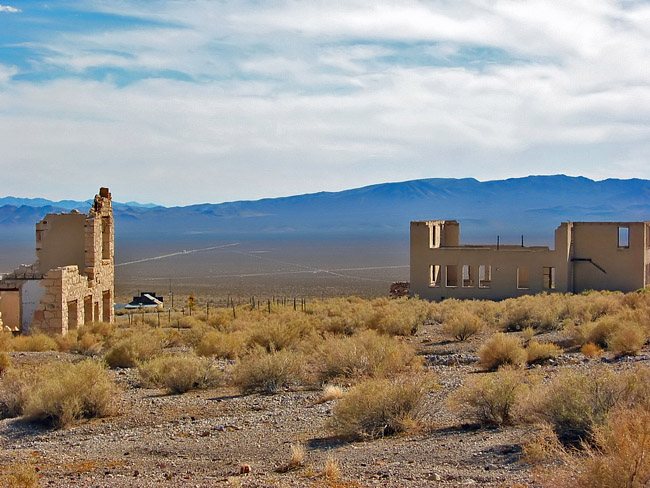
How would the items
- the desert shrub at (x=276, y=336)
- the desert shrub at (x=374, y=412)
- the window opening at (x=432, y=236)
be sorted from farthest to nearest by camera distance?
the window opening at (x=432, y=236)
the desert shrub at (x=276, y=336)
the desert shrub at (x=374, y=412)

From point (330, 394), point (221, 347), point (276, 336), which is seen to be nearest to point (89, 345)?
point (221, 347)

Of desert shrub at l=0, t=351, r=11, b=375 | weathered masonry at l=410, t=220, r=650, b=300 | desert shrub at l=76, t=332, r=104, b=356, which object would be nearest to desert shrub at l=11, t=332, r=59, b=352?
desert shrub at l=76, t=332, r=104, b=356

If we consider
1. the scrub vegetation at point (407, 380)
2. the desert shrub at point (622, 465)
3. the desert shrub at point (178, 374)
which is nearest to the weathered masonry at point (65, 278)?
the scrub vegetation at point (407, 380)

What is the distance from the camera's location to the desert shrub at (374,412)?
30.0 ft

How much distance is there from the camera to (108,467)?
8461 mm

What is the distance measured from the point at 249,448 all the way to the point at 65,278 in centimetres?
1504

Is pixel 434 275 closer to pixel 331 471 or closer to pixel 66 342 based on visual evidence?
pixel 66 342

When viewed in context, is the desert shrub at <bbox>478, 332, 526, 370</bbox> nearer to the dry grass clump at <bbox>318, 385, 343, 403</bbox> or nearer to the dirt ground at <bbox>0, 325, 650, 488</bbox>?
the dirt ground at <bbox>0, 325, 650, 488</bbox>

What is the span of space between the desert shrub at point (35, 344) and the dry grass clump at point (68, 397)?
309 inches

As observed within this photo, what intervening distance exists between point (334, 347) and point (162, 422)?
393cm

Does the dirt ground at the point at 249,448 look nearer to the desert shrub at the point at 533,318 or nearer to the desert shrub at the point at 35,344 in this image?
the desert shrub at the point at 35,344

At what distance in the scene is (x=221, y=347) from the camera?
58.5 feet

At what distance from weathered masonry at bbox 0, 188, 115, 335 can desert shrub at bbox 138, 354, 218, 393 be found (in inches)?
364

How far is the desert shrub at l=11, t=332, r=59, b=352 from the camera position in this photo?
19188 mm
